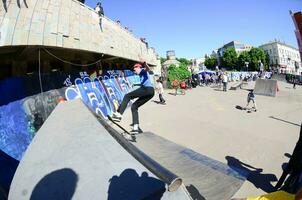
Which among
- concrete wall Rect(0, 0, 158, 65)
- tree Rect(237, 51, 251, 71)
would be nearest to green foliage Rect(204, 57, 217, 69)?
tree Rect(237, 51, 251, 71)

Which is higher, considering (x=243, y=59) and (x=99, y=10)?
(x=99, y=10)

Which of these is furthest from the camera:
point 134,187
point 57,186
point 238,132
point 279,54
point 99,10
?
point 279,54

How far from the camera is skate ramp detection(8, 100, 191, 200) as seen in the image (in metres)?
3.91

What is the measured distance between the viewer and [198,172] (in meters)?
5.45

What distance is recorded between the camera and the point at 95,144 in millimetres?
4406

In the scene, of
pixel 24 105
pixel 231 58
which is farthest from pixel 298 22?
pixel 231 58

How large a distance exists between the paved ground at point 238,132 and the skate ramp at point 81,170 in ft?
9.41

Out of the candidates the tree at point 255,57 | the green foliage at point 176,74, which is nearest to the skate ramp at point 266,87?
the green foliage at point 176,74

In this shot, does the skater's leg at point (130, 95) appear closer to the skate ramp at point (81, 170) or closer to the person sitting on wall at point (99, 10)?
the skate ramp at point (81, 170)

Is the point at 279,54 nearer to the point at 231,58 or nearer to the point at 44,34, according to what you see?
the point at 231,58

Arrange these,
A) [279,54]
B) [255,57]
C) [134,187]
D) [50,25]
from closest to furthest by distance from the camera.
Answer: [134,187] → [50,25] → [255,57] → [279,54]

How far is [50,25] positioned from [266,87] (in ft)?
70.2

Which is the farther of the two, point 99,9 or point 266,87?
point 266,87

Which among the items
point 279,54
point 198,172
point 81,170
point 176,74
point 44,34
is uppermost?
point 44,34
